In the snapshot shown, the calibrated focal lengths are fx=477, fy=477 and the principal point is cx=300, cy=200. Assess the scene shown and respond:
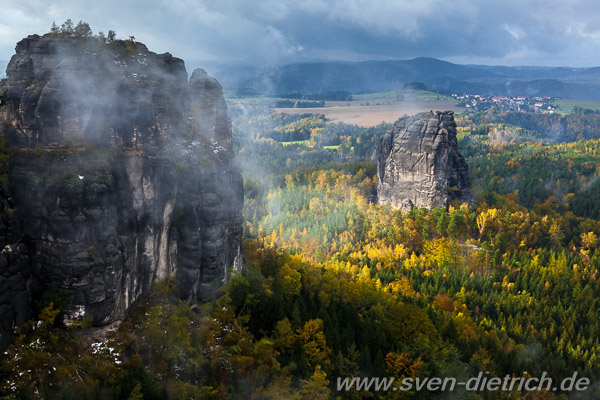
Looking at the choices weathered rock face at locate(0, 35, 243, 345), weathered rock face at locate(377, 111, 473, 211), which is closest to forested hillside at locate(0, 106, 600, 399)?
weathered rock face at locate(0, 35, 243, 345)

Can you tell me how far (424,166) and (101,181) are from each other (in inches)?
Result: 2981

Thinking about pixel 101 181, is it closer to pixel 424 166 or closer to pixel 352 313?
pixel 352 313

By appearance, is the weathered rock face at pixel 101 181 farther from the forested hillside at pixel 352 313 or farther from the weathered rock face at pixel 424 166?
the weathered rock face at pixel 424 166

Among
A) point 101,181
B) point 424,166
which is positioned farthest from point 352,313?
point 424,166

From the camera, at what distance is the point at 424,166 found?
99312 mm

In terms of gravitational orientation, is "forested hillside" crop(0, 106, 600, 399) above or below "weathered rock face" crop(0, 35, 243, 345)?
below

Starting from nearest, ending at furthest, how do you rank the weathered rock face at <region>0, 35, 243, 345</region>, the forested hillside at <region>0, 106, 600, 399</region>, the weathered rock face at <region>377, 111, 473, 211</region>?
the forested hillside at <region>0, 106, 600, 399</region> → the weathered rock face at <region>0, 35, 243, 345</region> → the weathered rock face at <region>377, 111, 473, 211</region>

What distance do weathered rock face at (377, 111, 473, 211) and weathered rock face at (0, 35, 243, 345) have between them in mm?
63016

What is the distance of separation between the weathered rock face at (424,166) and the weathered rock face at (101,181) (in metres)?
63.0

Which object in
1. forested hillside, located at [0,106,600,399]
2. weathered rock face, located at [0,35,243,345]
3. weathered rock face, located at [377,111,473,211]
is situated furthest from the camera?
weathered rock face, located at [377,111,473,211]

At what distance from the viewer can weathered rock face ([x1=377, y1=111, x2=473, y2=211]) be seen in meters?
98.1

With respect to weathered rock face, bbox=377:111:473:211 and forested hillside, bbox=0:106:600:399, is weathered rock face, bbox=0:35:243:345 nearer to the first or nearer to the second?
forested hillside, bbox=0:106:600:399

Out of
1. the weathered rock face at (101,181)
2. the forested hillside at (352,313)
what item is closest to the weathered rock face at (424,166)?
the forested hillside at (352,313)

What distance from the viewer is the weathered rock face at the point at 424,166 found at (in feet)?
322
